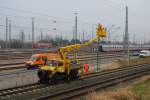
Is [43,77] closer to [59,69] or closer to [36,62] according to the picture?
[59,69]

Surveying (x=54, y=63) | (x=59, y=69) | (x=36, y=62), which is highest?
(x=54, y=63)

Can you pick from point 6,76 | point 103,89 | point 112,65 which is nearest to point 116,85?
point 103,89

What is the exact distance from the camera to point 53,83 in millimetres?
23641

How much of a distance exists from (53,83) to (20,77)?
3285mm

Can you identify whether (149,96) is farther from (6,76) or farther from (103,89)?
(6,76)

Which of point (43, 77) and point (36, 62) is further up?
point (36, 62)

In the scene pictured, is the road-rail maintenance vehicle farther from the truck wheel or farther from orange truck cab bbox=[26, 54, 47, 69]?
orange truck cab bbox=[26, 54, 47, 69]

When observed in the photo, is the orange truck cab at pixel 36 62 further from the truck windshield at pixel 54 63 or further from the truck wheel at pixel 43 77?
the truck wheel at pixel 43 77

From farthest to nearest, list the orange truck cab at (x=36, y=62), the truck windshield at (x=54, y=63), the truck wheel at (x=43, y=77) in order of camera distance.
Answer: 1. the orange truck cab at (x=36, y=62)
2. the truck windshield at (x=54, y=63)
3. the truck wheel at (x=43, y=77)

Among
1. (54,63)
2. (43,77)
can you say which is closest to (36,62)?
(54,63)

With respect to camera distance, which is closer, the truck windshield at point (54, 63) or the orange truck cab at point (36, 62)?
the truck windshield at point (54, 63)

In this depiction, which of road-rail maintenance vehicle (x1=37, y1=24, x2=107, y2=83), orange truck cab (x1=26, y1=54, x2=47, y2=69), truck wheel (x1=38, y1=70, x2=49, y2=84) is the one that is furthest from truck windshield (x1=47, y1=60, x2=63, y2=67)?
orange truck cab (x1=26, y1=54, x2=47, y2=69)

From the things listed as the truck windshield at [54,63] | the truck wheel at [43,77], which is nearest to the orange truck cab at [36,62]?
the truck windshield at [54,63]

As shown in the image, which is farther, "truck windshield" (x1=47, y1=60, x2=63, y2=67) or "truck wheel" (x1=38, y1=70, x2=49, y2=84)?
"truck windshield" (x1=47, y1=60, x2=63, y2=67)
